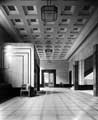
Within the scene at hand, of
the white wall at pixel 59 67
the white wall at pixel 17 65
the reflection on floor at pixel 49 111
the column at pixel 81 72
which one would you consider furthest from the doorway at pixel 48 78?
the reflection on floor at pixel 49 111

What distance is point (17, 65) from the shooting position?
13383 millimetres

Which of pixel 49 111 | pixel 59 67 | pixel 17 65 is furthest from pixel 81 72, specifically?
pixel 49 111

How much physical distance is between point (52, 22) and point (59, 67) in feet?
63.9

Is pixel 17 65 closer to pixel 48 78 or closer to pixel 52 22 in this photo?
pixel 52 22

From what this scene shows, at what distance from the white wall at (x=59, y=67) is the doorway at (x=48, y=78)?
2.17 ft

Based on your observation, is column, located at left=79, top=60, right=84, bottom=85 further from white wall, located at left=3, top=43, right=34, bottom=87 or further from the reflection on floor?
the reflection on floor

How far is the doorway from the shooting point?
31.4 meters

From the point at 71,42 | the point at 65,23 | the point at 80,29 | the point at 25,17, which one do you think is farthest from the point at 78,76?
the point at 25,17

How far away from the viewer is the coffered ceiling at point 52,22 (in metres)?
9.70

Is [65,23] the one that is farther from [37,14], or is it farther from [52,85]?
[52,85]

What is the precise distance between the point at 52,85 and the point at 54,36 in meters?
16.3

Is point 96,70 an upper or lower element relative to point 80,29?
lower

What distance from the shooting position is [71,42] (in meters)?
18.6

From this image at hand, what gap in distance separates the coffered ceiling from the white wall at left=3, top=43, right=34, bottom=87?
65.5 inches
